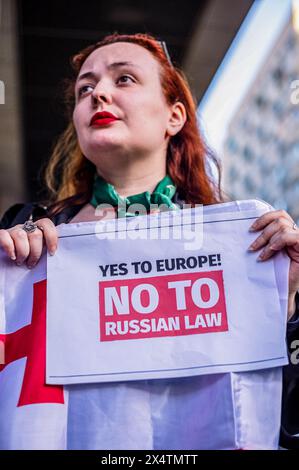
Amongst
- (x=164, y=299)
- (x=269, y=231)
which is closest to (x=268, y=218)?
(x=269, y=231)

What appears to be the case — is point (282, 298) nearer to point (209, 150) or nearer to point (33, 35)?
point (209, 150)

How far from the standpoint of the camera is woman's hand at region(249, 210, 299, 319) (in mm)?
993

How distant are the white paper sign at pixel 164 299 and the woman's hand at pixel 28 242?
27 millimetres

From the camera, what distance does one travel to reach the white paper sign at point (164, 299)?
966 mm

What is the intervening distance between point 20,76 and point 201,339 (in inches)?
A: 137

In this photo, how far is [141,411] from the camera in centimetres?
95

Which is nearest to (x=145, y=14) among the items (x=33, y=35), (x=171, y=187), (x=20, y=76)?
(x=33, y=35)

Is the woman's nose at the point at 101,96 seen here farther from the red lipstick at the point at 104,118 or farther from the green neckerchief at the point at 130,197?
the green neckerchief at the point at 130,197

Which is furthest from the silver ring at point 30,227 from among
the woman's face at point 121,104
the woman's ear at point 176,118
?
the woman's ear at point 176,118

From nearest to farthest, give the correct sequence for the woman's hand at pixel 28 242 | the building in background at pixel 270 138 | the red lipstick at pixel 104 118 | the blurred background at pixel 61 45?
the woman's hand at pixel 28 242 → the red lipstick at pixel 104 118 → the blurred background at pixel 61 45 → the building in background at pixel 270 138

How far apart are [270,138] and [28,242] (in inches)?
1435

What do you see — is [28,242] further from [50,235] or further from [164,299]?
[164,299]

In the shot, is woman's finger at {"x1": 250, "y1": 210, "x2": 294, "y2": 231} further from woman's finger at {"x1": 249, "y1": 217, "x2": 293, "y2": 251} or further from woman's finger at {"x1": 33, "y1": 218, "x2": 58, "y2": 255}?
woman's finger at {"x1": 33, "y1": 218, "x2": 58, "y2": 255}

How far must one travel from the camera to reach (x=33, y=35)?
3719 millimetres
